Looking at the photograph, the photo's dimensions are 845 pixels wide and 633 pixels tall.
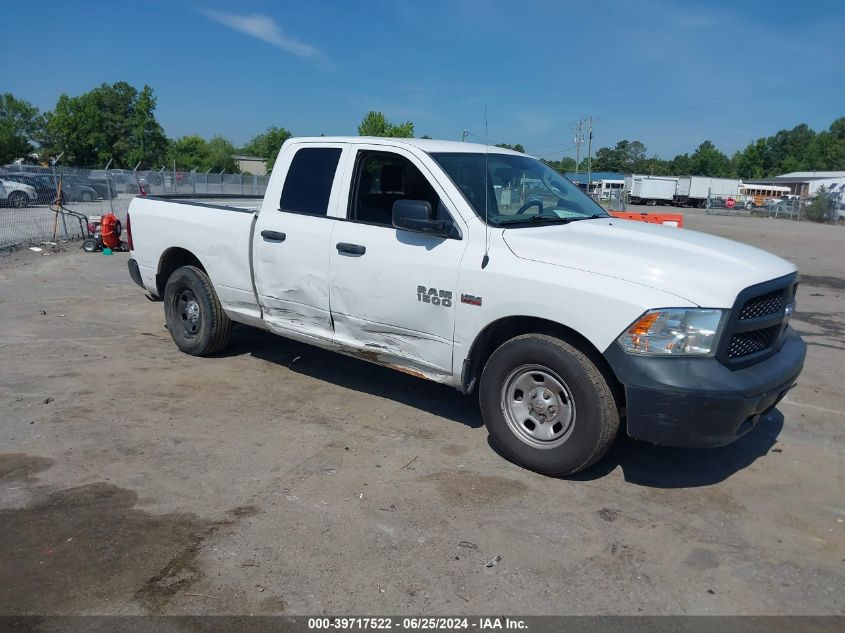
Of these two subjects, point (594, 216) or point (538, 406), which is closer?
point (538, 406)

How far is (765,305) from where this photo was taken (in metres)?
4.05

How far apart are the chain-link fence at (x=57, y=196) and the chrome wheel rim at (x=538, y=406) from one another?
38.6 feet

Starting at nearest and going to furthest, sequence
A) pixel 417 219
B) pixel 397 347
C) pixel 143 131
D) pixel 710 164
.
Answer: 1. pixel 417 219
2. pixel 397 347
3. pixel 143 131
4. pixel 710 164

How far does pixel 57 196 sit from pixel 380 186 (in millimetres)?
12351

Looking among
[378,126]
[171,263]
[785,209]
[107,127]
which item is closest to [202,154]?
[107,127]

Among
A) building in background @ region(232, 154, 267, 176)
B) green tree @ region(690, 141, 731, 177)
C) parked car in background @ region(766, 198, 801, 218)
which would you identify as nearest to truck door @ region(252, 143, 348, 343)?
parked car in background @ region(766, 198, 801, 218)

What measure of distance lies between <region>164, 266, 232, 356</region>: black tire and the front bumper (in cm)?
392

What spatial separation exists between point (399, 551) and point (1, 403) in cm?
372

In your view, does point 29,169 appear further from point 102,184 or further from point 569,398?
point 569,398

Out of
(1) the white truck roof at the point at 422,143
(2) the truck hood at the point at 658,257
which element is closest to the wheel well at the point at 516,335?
(2) the truck hood at the point at 658,257

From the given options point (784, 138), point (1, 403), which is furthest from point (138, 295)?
point (784, 138)

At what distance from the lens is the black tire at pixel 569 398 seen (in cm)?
391

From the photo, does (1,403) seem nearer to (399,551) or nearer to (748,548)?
(399,551)

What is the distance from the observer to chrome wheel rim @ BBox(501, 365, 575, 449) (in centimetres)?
411
